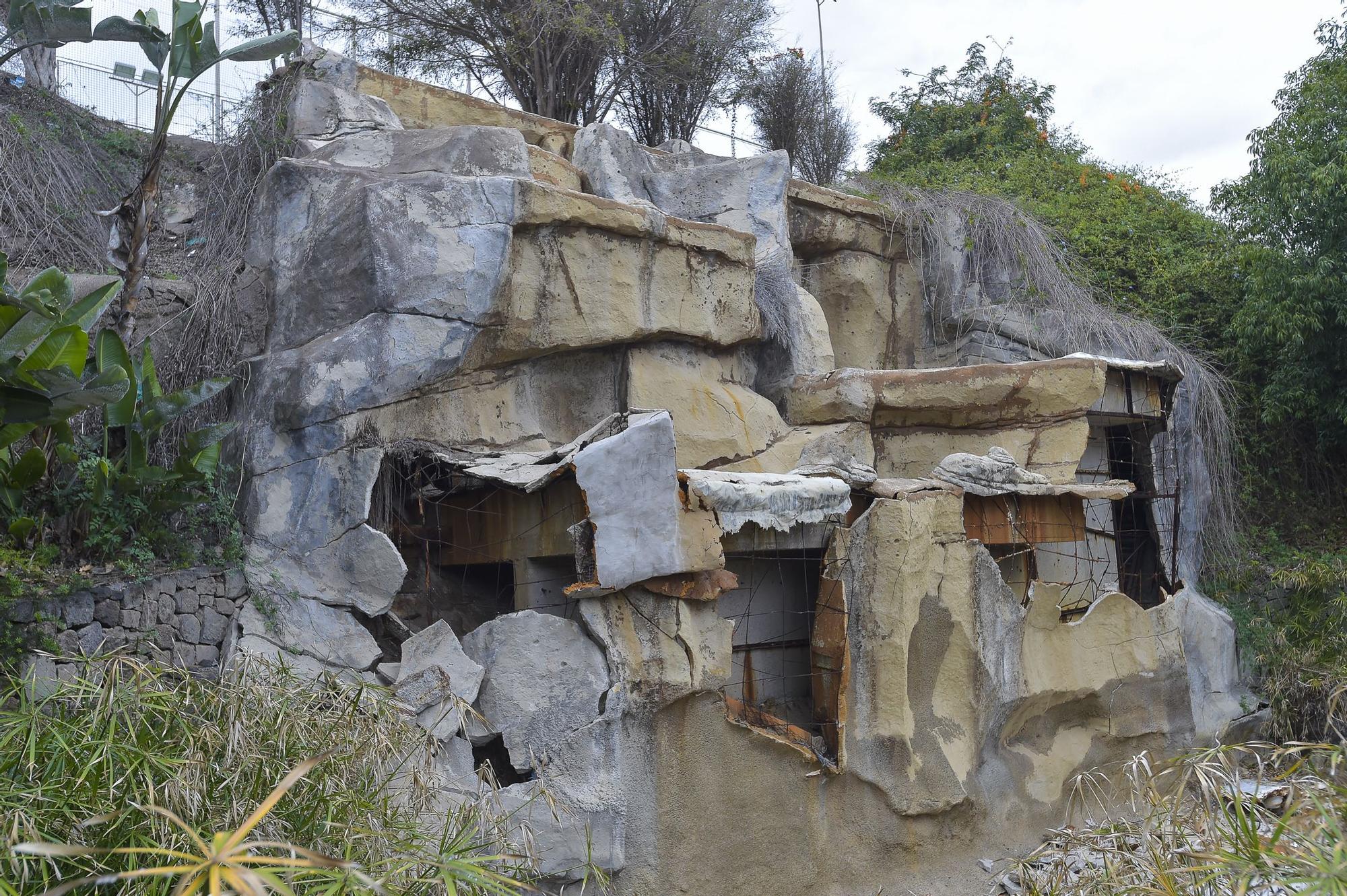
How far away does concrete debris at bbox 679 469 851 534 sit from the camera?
21.4ft

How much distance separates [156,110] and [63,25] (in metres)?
0.74

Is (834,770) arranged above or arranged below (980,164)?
below

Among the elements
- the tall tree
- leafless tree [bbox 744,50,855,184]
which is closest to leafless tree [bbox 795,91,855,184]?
leafless tree [bbox 744,50,855,184]

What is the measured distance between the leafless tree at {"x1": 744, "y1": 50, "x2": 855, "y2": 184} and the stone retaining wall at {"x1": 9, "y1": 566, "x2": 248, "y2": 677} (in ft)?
34.6

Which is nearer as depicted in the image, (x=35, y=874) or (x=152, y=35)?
(x=35, y=874)

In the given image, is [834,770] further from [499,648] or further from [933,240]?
[933,240]

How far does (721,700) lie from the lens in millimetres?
6578

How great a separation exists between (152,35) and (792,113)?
9.76 metres

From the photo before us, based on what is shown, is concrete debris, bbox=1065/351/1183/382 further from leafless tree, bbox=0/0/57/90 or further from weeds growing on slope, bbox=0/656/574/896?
leafless tree, bbox=0/0/57/90

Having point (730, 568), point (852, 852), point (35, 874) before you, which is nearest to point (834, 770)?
point (852, 852)

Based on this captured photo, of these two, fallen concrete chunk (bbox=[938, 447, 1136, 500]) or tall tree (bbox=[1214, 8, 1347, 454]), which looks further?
tall tree (bbox=[1214, 8, 1347, 454])

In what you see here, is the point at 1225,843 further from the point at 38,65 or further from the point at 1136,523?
the point at 38,65

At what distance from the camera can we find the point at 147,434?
21.7 feet

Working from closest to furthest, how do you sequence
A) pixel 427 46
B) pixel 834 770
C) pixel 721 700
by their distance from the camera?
1. pixel 721 700
2. pixel 834 770
3. pixel 427 46
